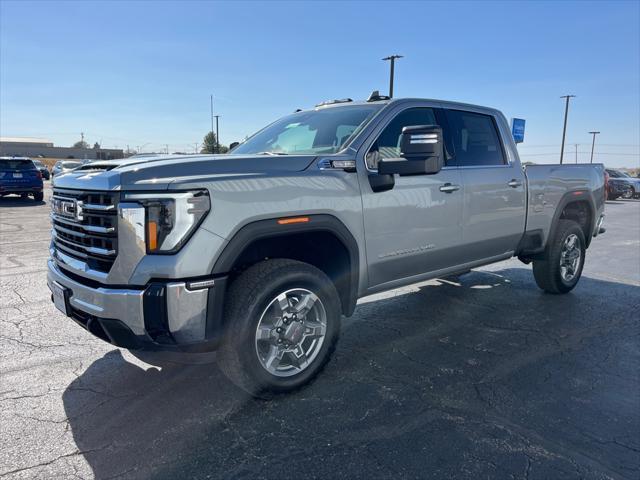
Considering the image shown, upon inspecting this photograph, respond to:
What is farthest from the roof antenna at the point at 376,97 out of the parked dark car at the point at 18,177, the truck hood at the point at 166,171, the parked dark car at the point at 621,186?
the parked dark car at the point at 621,186

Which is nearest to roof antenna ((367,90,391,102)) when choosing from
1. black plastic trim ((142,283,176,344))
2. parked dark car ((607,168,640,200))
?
black plastic trim ((142,283,176,344))

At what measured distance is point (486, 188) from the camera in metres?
4.61

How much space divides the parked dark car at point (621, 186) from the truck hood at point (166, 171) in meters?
28.7

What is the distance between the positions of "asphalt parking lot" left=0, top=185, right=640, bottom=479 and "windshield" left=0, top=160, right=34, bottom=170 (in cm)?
1523

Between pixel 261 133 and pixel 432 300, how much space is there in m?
2.79

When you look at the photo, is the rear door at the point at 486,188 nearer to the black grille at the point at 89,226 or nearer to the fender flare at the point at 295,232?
the fender flare at the point at 295,232

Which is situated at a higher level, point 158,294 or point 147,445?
point 158,294

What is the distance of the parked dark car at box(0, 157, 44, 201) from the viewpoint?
17.5 m

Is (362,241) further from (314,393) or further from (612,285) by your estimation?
(612,285)

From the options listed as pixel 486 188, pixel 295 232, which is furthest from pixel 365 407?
pixel 486 188

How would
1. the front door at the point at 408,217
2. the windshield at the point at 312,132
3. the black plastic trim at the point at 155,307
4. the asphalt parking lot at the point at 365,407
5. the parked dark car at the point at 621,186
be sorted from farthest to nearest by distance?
1. the parked dark car at the point at 621,186
2. the windshield at the point at 312,132
3. the front door at the point at 408,217
4. the black plastic trim at the point at 155,307
5. the asphalt parking lot at the point at 365,407

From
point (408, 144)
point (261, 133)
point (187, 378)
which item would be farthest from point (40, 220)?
point (408, 144)

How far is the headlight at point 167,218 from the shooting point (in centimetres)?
266

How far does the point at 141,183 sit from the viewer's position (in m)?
2.69
